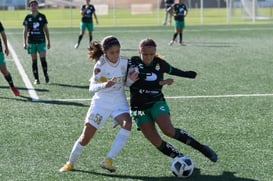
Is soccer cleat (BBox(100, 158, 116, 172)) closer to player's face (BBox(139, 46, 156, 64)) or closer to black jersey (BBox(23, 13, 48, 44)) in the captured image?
player's face (BBox(139, 46, 156, 64))

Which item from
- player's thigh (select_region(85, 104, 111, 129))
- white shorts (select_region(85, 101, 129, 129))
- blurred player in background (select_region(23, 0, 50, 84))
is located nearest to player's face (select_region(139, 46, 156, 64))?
white shorts (select_region(85, 101, 129, 129))

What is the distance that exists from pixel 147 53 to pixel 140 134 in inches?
91.6

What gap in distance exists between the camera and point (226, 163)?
7309mm

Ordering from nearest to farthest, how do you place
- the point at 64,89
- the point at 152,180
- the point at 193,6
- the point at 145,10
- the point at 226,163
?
the point at 152,180, the point at 226,163, the point at 64,89, the point at 145,10, the point at 193,6

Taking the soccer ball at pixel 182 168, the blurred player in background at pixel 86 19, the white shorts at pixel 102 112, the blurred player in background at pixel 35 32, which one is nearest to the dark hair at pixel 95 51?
the white shorts at pixel 102 112

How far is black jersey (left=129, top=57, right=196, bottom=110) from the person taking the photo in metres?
7.04

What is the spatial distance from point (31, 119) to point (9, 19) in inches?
1345

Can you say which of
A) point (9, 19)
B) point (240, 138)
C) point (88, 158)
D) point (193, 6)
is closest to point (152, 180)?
point (88, 158)

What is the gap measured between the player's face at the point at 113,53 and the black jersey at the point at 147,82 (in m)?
0.25

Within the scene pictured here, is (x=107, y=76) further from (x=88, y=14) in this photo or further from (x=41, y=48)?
(x=88, y=14)

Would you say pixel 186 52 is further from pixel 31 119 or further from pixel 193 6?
pixel 193 6

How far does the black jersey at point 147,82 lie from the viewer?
704 centimetres

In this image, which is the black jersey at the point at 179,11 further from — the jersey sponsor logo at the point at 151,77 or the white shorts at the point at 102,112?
the white shorts at the point at 102,112

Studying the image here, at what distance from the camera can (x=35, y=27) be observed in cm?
1456
